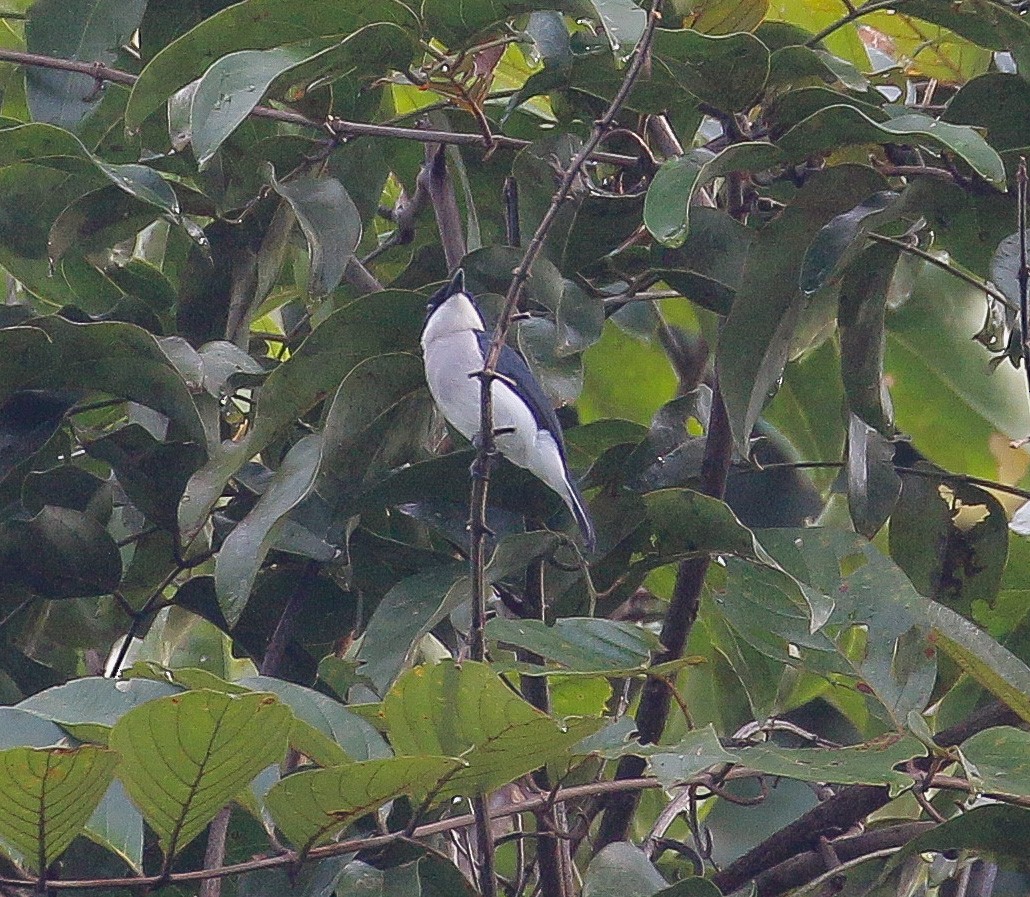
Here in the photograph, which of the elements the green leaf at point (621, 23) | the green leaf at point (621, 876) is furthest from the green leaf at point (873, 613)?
the green leaf at point (621, 23)

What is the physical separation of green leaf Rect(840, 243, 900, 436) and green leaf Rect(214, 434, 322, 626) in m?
0.57

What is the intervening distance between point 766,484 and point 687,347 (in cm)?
47

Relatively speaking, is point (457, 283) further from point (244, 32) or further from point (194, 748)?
point (194, 748)

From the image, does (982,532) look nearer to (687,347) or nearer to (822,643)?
(822,643)

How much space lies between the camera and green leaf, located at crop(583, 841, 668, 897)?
1.26 meters

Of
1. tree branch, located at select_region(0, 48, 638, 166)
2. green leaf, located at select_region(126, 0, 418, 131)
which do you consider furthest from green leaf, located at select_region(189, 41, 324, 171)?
tree branch, located at select_region(0, 48, 638, 166)

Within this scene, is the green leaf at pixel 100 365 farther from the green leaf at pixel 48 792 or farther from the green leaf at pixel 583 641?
the green leaf at pixel 48 792

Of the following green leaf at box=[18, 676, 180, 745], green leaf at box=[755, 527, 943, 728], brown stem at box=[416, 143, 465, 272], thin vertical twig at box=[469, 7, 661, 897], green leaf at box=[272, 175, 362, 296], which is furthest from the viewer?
brown stem at box=[416, 143, 465, 272]

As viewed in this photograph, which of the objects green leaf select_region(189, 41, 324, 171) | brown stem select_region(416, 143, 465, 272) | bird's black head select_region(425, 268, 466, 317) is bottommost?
bird's black head select_region(425, 268, 466, 317)

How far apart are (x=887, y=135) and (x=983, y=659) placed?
0.48m

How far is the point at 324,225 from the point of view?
4.98 feet

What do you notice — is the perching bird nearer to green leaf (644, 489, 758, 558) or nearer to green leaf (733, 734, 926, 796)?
green leaf (644, 489, 758, 558)

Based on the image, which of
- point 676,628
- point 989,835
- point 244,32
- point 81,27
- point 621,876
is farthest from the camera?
point 81,27

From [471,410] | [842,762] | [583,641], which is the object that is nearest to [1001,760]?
[842,762]
